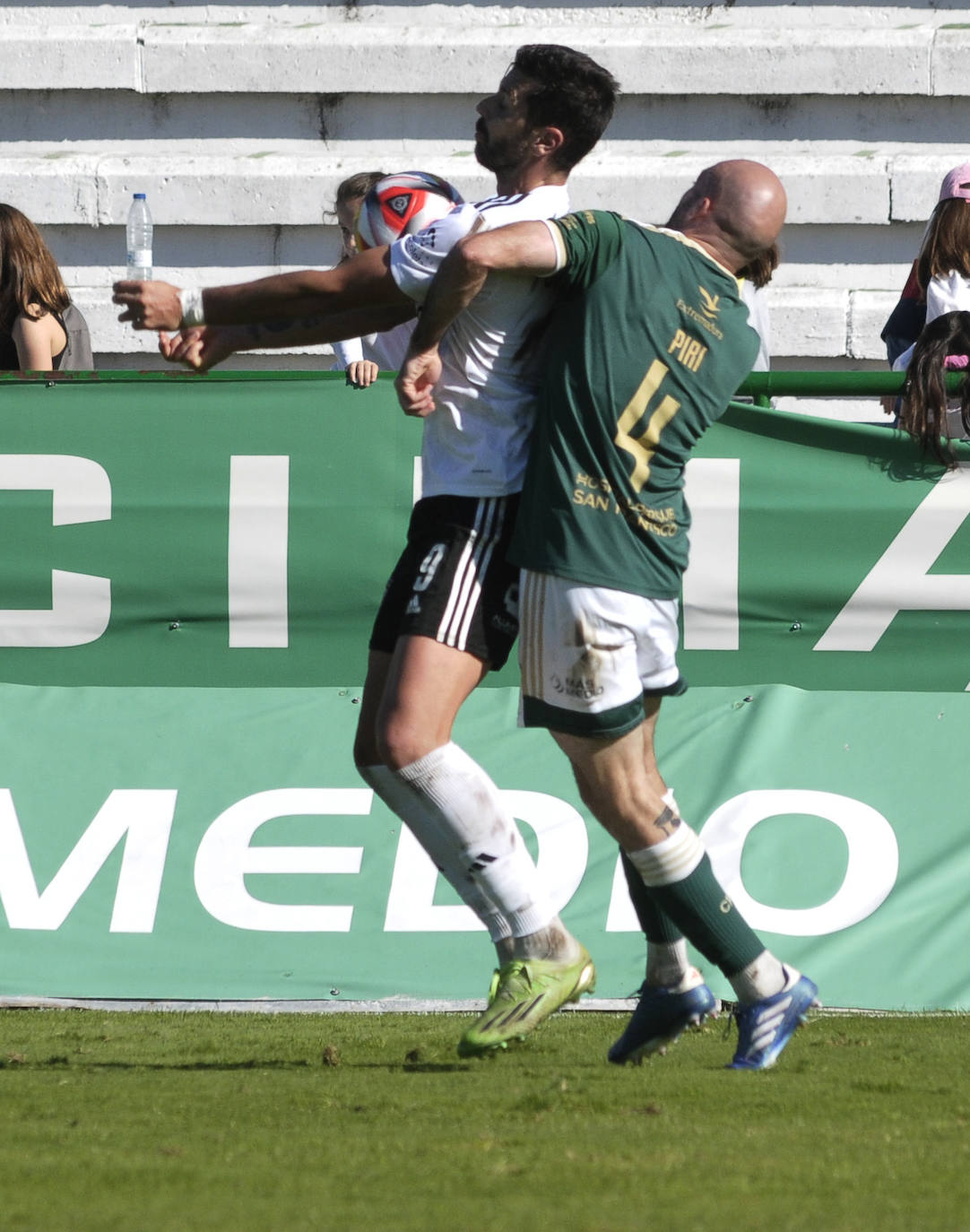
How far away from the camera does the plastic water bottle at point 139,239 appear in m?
8.51

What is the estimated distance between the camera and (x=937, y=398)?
5395 mm

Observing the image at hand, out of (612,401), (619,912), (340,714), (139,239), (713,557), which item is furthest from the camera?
(139,239)

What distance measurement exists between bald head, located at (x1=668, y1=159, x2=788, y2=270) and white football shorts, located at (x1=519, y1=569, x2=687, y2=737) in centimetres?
78

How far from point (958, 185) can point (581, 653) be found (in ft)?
11.1

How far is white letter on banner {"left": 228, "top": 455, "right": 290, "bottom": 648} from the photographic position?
551 cm

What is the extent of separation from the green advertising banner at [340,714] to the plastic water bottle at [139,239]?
3.16 m

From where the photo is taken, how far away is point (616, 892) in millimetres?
4930

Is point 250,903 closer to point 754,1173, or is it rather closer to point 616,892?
point 616,892

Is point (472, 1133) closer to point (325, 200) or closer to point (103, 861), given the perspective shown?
point (103, 861)

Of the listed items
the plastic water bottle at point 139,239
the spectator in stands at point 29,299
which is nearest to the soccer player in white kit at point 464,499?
the spectator in stands at point 29,299

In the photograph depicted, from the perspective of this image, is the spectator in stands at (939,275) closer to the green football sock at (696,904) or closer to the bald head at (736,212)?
the bald head at (736,212)

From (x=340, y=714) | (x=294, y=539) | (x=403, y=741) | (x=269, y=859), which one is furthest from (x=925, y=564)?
(x=403, y=741)

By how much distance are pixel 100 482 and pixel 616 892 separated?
2026mm

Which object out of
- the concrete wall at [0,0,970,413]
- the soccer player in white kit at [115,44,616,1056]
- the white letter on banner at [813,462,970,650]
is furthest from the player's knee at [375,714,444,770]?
the concrete wall at [0,0,970,413]
